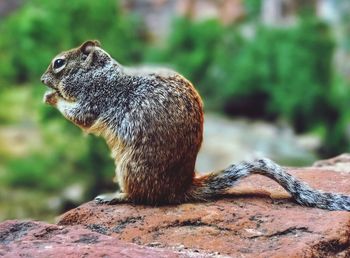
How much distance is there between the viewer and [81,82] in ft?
18.1

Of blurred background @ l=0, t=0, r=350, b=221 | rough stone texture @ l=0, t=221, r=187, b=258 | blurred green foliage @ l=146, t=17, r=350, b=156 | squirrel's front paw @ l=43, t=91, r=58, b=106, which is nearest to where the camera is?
rough stone texture @ l=0, t=221, r=187, b=258

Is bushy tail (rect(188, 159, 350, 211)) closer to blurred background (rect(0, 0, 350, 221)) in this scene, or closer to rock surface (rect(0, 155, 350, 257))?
rock surface (rect(0, 155, 350, 257))

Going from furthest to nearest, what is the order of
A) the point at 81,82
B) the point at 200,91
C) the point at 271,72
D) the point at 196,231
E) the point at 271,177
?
the point at 200,91 → the point at 271,72 → the point at 81,82 → the point at 271,177 → the point at 196,231

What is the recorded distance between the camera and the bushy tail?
5102mm

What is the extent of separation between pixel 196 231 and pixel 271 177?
724mm

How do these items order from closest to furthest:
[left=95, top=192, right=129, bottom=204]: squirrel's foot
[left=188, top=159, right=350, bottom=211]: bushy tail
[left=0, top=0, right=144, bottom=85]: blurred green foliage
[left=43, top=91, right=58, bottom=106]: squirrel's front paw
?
[left=188, top=159, right=350, bottom=211]: bushy tail
[left=95, top=192, right=129, bottom=204]: squirrel's foot
[left=43, top=91, right=58, bottom=106]: squirrel's front paw
[left=0, top=0, right=144, bottom=85]: blurred green foliage

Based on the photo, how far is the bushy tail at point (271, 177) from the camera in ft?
16.7

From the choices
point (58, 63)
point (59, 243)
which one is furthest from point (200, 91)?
point (59, 243)

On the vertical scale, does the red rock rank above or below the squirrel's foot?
below

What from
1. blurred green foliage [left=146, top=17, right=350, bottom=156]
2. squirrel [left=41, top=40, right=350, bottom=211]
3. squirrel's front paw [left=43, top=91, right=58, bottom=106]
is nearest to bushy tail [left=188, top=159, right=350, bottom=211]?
squirrel [left=41, top=40, right=350, bottom=211]

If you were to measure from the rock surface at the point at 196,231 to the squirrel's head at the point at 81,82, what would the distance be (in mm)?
623

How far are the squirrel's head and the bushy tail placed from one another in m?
0.83

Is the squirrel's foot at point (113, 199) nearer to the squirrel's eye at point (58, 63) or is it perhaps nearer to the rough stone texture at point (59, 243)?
the rough stone texture at point (59, 243)

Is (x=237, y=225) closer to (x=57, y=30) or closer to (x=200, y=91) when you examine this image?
(x=57, y=30)
